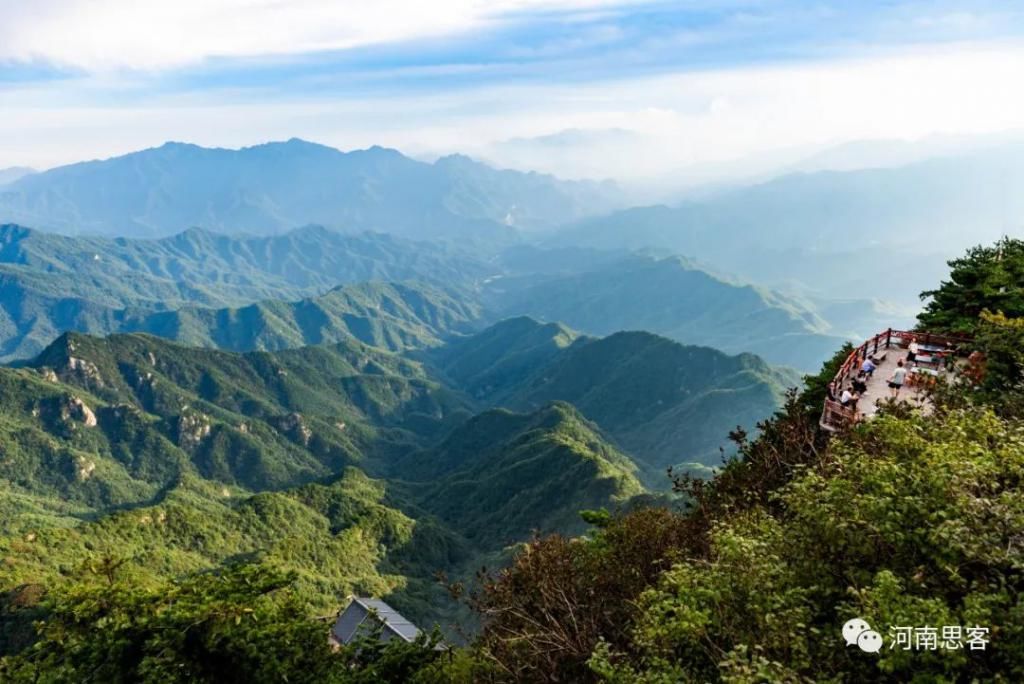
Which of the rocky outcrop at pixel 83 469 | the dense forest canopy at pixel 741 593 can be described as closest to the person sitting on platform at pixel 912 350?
the dense forest canopy at pixel 741 593

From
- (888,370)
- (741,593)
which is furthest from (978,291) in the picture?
(741,593)

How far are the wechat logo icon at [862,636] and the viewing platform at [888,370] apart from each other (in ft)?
41.3

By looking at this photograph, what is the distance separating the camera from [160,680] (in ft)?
78.4

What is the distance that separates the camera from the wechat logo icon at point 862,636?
1192 centimetres

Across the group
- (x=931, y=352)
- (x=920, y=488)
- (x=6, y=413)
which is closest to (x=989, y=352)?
(x=931, y=352)

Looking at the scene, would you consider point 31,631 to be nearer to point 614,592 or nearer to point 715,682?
point 614,592

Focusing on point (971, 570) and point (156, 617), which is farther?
point (156, 617)

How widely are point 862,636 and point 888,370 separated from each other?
27.2 meters

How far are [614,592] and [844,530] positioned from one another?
366 inches

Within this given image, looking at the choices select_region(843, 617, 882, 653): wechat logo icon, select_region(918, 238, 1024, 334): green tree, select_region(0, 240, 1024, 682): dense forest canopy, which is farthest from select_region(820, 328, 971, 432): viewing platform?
select_region(843, 617, 882, 653): wechat logo icon

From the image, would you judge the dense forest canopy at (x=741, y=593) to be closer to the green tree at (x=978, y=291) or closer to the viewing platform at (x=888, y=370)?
the viewing platform at (x=888, y=370)

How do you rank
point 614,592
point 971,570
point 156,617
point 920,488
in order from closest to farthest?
point 971,570, point 920,488, point 614,592, point 156,617

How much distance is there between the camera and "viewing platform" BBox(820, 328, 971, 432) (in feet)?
87.5

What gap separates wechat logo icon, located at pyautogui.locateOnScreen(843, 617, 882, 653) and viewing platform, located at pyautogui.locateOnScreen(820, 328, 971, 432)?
1258 centimetres
